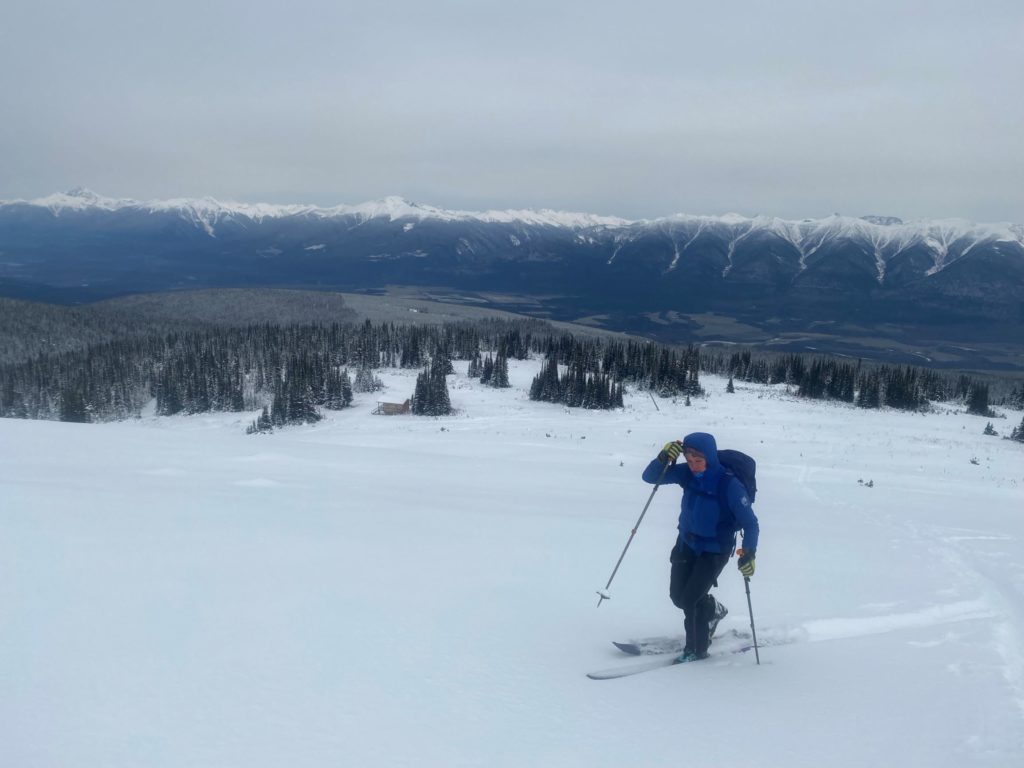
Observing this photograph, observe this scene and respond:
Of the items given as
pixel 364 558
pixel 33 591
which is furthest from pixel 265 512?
pixel 33 591

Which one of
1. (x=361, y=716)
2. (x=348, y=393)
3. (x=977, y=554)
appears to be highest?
(x=361, y=716)

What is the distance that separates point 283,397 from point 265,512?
1961 inches

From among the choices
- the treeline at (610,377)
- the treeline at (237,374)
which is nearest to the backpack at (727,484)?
the treeline at (237,374)

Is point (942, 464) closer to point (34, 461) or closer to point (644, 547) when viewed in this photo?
point (644, 547)

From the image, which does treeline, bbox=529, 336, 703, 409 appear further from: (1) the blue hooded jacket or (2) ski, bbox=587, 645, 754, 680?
(1) the blue hooded jacket

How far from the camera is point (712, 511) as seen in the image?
6.16 meters

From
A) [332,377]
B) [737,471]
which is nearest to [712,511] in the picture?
[737,471]

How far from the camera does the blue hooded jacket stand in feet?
19.8

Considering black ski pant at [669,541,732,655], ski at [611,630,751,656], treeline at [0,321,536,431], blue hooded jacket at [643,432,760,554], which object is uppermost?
blue hooded jacket at [643,432,760,554]

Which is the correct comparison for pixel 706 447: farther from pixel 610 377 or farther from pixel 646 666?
pixel 610 377

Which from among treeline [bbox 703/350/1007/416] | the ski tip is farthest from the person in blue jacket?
treeline [bbox 703/350/1007/416]

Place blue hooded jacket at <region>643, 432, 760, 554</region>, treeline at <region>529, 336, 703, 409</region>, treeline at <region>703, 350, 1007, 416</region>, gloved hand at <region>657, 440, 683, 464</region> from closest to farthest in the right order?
1. blue hooded jacket at <region>643, 432, 760, 554</region>
2. gloved hand at <region>657, 440, 683, 464</region>
3. treeline at <region>529, 336, 703, 409</region>
4. treeline at <region>703, 350, 1007, 416</region>

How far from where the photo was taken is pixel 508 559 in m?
8.26

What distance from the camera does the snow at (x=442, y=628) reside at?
4.25 metres
